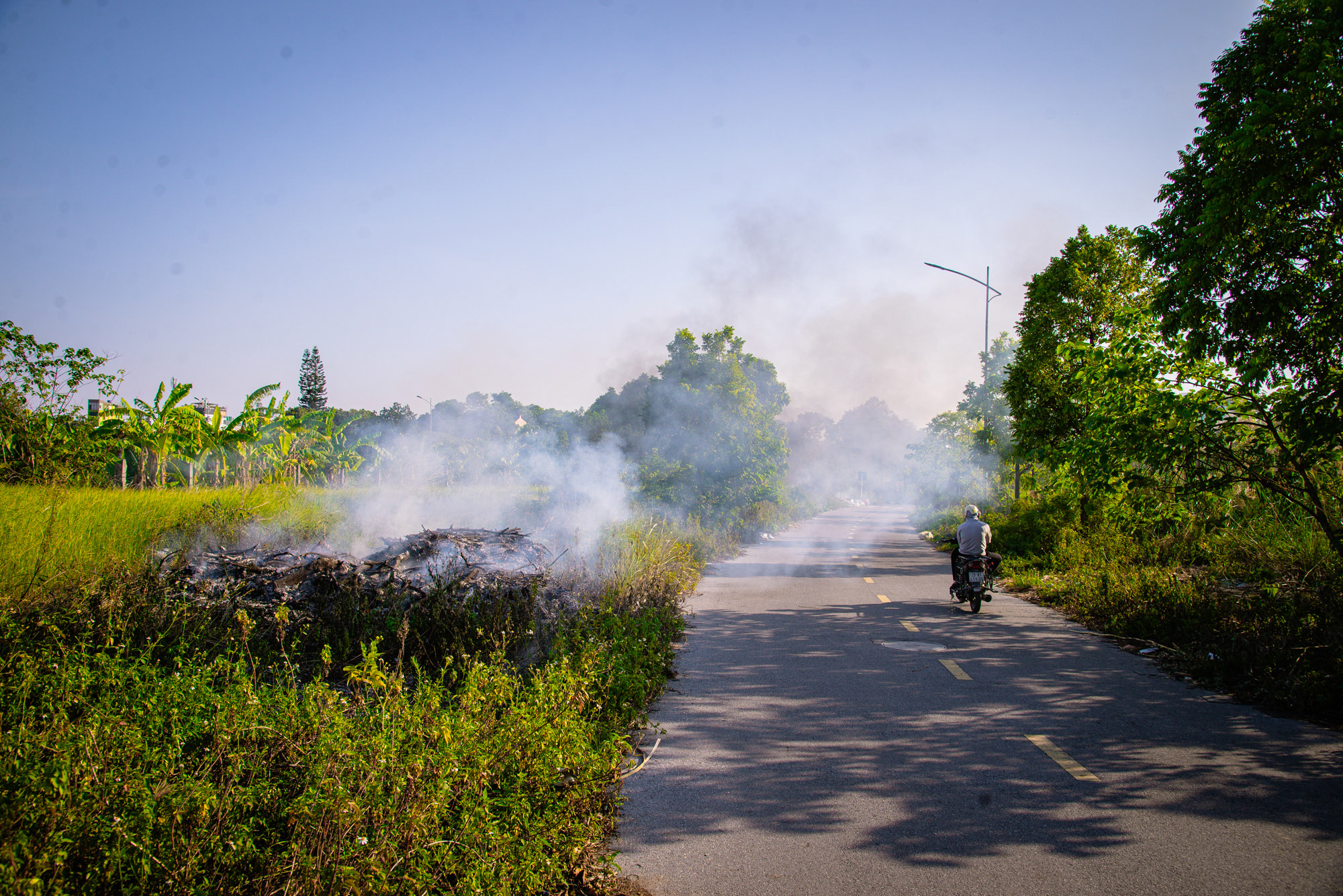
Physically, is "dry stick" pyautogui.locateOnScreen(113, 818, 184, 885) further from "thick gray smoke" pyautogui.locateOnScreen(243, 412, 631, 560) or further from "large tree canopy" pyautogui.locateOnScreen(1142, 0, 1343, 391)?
"large tree canopy" pyautogui.locateOnScreen(1142, 0, 1343, 391)

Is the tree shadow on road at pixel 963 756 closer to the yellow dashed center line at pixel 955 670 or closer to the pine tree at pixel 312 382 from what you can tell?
the yellow dashed center line at pixel 955 670

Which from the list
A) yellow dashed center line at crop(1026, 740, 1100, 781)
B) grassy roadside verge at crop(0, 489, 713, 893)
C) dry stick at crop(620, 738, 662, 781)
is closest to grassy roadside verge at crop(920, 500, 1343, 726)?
yellow dashed center line at crop(1026, 740, 1100, 781)

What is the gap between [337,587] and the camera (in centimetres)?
670

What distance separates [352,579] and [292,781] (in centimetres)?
395

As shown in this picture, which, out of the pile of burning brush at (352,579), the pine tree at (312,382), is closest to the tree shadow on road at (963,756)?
the pile of burning brush at (352,579)

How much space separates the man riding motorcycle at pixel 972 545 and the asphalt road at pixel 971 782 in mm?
2736

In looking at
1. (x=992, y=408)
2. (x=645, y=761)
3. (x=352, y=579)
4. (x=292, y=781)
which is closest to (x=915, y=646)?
(x=645, y=761)

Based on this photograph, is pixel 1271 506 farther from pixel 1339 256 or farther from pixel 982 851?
pixel 982 851

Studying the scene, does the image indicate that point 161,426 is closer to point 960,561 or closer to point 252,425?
point 252,425

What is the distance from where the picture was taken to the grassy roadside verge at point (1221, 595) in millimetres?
6004

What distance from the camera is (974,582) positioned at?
10.3m

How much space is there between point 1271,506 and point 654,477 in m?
13.4

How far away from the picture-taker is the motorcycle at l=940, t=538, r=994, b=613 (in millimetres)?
10258

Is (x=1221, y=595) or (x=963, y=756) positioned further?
(x=1221, y=595)
